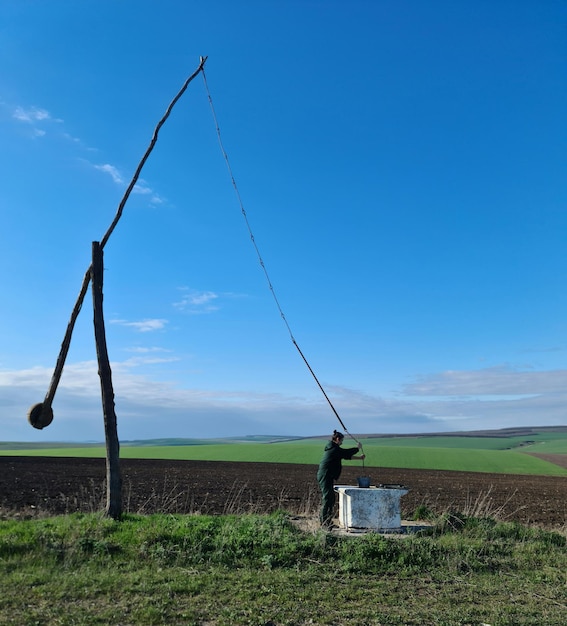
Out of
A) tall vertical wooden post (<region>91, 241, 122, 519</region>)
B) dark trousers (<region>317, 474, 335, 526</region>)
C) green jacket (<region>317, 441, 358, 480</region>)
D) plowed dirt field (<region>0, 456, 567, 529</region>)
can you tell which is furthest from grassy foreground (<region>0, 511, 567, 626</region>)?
plowed dirt field (<region>0, 456, 567, 529</region>)

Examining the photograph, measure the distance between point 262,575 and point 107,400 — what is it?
505 centimetres

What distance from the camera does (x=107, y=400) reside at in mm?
11250

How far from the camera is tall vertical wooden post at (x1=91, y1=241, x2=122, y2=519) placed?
1082 centimetres

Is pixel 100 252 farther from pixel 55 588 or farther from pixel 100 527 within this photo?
pixel 55 588

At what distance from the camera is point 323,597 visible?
285 inches

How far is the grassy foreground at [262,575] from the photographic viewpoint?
21.5ft

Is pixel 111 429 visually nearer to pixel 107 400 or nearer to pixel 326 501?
pixel 107 400

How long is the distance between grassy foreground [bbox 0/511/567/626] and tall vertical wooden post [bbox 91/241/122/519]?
48 centimetres

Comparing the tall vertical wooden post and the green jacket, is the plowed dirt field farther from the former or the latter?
the tall vertical wooden post

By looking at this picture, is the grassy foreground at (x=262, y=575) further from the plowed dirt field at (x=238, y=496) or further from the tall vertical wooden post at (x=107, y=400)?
the plowed dirt field at (x=238, y=496)

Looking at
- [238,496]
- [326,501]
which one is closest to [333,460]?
[326,501]

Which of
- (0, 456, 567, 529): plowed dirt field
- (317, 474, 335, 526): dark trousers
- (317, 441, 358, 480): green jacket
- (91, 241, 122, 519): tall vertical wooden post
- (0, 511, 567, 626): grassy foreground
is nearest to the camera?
(0, 511, 567, 626): grassy foreground

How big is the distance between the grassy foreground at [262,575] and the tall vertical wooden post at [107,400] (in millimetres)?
476

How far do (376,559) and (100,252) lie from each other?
8.20m
